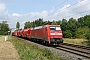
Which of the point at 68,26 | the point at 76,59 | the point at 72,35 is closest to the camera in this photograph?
the point at 76,59

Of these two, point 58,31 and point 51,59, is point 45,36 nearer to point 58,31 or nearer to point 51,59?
point 58,31

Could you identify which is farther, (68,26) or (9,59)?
(68,26)

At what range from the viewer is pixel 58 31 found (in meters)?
26.2

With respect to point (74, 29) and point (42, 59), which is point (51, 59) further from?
point (74, 29)

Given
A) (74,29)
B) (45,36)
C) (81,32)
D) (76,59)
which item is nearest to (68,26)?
(74,29)

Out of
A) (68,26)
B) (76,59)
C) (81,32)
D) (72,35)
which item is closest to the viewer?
(76,59)

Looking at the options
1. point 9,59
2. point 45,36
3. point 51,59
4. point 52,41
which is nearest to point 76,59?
point 51,59

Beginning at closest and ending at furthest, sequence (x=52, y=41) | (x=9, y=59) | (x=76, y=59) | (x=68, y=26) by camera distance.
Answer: (x=9, y=59)
(x=76, y=59)
(x=52, y=41)
(x=68, y=26)

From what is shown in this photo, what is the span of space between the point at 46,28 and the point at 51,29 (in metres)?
0.78

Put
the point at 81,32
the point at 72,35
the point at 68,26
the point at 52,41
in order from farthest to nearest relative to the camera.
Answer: the point at 68,26 → the point at 72,35 → the point at 81,32 → the point at 52,41

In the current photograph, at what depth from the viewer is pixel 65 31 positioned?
7312cm

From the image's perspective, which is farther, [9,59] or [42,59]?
[9,59]

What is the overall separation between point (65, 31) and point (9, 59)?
200ft

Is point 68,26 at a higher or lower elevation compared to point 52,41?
higher
